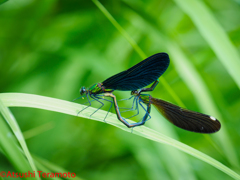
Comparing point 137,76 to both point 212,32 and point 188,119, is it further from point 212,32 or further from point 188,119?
point 212,32

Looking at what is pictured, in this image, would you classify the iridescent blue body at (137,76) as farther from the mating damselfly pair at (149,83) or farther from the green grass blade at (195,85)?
the green grass blade at (195,85)

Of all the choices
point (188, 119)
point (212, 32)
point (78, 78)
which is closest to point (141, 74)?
point (188, 119)

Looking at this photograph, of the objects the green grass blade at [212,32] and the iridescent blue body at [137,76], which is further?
the green grass blade at [212,32]

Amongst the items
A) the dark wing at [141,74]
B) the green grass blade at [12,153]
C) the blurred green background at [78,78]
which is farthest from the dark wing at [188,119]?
the green grass blade at [12,153]

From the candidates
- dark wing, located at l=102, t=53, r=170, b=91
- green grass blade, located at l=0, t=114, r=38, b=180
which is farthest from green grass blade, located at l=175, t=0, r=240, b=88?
green grass blade, located at l=0, t=114, r=38, b=180

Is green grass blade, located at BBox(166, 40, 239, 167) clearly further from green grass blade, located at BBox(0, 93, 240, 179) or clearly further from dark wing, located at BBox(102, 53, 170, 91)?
green grass blade, located at BBox(0, 93, 240, 179)
